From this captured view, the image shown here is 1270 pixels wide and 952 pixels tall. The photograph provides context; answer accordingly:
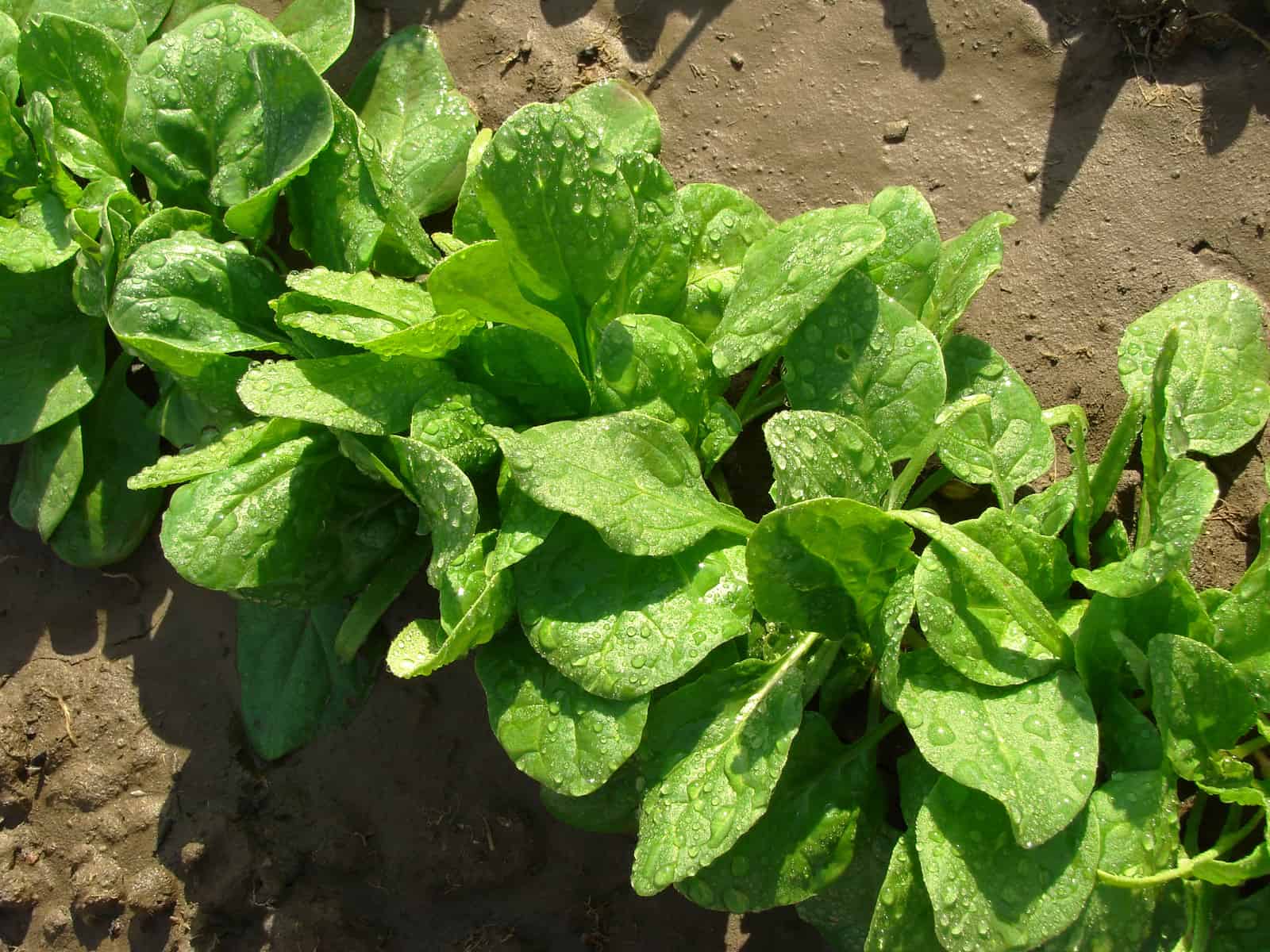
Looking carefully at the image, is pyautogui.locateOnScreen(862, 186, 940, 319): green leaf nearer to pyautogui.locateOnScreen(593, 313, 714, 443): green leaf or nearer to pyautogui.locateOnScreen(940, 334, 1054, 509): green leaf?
pyautogui.locateOnScreen(940, 334, 1054, 509): green leaf

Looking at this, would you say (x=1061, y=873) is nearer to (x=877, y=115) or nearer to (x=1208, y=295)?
(x=1208, y=295)

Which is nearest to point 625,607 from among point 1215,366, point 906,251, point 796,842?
point 796,842

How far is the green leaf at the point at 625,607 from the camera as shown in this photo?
170 cm

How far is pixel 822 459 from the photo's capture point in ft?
5.53

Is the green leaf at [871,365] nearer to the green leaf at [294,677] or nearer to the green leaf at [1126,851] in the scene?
the green leaf at [1126,851]

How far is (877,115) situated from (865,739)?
1.34 meters

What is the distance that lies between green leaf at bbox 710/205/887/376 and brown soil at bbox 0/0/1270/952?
464mm

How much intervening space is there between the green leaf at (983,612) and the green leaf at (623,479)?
371 millimetres

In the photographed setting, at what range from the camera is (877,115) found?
7.65ft

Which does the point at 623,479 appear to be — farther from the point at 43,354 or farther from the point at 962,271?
the point at 43,354

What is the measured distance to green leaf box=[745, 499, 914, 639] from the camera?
160 cm

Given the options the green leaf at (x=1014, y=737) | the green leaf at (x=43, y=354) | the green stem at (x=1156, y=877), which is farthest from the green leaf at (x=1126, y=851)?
the green leaf at (x=43, y=354)

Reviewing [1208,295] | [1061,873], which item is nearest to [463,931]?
[1061,873]

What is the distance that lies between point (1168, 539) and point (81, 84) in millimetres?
2309
